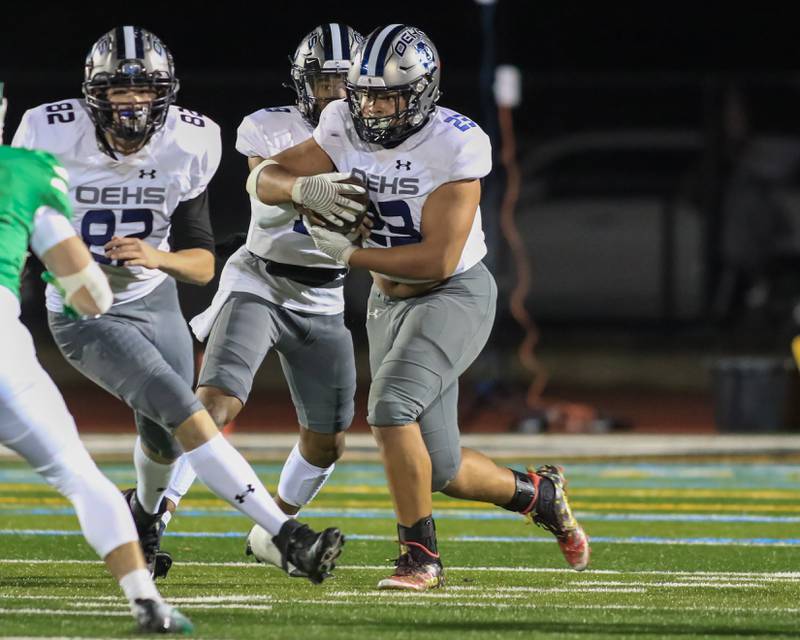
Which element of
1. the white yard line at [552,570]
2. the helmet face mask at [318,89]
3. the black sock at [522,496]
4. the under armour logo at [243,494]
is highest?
the helmet face mask at [318,89]

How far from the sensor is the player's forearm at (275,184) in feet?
19.6

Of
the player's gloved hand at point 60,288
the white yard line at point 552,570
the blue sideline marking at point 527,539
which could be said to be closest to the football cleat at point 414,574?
the white yard line at point 552,570

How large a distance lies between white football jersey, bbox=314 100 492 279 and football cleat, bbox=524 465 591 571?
840mm

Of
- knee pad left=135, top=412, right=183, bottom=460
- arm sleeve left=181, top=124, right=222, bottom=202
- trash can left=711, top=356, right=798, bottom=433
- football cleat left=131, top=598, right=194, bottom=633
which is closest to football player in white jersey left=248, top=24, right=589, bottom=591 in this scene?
arm sleeve left=181, top=124, right=222, bottom=202

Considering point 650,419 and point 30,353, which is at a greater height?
point 30,353

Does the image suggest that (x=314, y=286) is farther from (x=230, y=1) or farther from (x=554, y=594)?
(x=230, y=1)

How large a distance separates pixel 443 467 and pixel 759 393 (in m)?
7.28

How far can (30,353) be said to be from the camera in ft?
15.6

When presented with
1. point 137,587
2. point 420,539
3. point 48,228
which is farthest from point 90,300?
point 420,539

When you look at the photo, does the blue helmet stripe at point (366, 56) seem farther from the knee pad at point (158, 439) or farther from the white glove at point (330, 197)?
the knee pad at point (158, 439)

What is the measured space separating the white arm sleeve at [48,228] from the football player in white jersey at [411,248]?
4.01 ft

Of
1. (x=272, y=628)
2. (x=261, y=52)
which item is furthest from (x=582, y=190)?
(x=272, y=628)

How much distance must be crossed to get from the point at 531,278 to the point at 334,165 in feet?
34.5

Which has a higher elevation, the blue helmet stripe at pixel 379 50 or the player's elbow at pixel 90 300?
the blue helmet stripe at pixel 379 50
